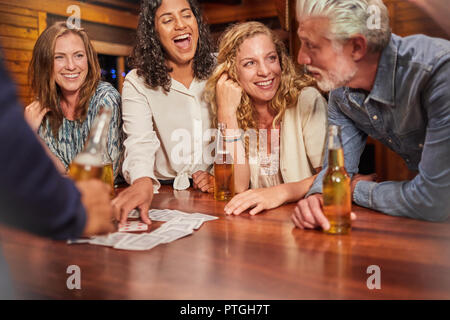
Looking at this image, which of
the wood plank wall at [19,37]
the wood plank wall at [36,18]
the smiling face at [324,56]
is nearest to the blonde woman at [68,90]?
the smiling face at [324,56]

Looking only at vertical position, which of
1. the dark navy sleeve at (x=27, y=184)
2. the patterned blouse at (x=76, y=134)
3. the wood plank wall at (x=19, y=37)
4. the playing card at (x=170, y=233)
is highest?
the wood plank wall at (x=19, y=37)

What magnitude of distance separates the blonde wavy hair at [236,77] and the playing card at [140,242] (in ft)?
3.22

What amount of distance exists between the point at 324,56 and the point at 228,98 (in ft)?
2.24

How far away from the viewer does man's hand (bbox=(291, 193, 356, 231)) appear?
3.74 ft

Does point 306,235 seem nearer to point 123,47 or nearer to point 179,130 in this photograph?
point 179,130

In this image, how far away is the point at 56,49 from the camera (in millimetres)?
2133

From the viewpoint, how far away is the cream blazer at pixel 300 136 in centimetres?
189

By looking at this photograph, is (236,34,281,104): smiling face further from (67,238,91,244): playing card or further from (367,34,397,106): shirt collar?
(67,238,91,244): playing card

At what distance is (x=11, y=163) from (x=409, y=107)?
1154 millimetres

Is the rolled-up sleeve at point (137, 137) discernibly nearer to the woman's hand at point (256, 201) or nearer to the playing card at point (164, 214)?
the playing card at point (164, 214)

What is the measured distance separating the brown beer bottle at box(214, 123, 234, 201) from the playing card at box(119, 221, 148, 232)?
410 millimetres

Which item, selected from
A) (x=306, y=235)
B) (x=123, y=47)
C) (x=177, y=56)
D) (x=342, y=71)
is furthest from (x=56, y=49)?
(x=123, y=47)

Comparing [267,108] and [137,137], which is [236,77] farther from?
[137,137]

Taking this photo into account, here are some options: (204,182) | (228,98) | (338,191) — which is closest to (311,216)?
(338,191)
